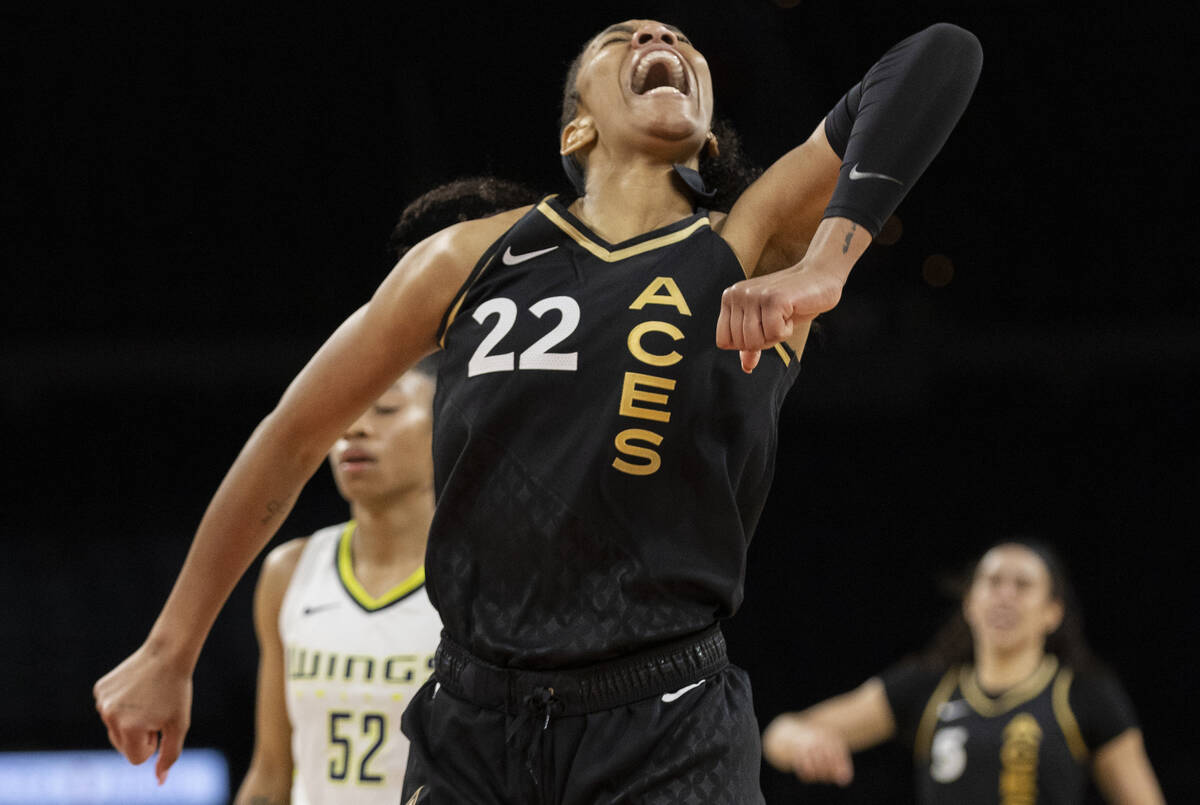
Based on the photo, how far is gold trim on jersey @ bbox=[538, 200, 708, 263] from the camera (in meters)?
1.93

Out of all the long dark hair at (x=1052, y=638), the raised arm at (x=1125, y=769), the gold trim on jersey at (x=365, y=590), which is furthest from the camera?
the long dark hair at (x=1052, y=638)

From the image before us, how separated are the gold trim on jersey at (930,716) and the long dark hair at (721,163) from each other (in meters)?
3.07

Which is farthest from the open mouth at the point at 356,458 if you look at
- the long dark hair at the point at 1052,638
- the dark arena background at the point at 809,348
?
the dark arena background at the point at 809,348

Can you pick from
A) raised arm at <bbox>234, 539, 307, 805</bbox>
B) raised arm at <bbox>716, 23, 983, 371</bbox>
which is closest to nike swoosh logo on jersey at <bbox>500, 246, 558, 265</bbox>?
raised arm at <bbox>716, 23, 983, 371</bbox>

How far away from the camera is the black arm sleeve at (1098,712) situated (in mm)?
4652

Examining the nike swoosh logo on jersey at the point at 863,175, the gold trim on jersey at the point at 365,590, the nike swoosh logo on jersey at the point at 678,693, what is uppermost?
the nike swoosh logo on jersey at the point at 863,175

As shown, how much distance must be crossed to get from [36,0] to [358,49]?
1739 millimetres

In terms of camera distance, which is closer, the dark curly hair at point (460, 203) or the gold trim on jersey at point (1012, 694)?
the dark curly hair at point (460, 203)

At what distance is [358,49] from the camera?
681cm

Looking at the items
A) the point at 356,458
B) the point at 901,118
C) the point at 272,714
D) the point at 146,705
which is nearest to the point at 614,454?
the point at 901,118

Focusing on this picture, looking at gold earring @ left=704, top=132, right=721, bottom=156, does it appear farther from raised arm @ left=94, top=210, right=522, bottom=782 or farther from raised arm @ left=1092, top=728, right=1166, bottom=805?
raised arm @ left=1092, top=728, right=1166, bottom=805

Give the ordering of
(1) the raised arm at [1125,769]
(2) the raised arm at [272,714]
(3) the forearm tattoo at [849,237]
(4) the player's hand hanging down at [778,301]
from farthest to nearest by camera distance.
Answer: (1) the raised arm at [1125,769] → (2) the raised arm at [272,714] → (3) the forearm tattoo at [849,237] → (4) the player's hand hanging down at [778,301]

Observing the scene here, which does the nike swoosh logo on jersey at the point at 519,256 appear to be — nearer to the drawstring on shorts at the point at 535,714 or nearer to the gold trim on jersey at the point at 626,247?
the gold trim on jersey at the point at 626,247

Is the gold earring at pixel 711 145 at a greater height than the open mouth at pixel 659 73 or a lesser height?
lesser
